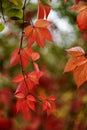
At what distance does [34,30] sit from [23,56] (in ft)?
0.41

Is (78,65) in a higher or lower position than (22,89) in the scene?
higher

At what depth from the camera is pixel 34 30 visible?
3.40ft

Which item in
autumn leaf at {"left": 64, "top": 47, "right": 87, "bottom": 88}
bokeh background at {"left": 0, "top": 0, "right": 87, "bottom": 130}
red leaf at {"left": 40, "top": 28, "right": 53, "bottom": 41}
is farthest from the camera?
bokeh background at {"left": 0, "top": 0, "right": 87, "bottom": 130}

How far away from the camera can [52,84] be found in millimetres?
4145

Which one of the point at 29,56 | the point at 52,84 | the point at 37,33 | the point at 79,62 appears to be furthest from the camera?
the point at 52,84

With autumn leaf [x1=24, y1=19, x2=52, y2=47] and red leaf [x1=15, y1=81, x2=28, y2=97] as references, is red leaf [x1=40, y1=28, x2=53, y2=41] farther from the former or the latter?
red leaf [x1=15, y1=81, x2=28, y2=97]

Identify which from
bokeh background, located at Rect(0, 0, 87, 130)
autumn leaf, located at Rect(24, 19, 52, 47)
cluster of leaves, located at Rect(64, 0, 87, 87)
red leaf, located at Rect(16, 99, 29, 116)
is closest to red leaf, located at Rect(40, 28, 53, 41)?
autumn leaf, located at Rect(24, 19, 52, 47)

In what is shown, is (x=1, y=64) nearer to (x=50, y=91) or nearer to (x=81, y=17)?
(x=50, y=91)

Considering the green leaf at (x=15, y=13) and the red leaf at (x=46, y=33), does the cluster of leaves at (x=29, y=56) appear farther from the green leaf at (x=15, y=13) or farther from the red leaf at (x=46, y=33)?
the green leaf at (x=15, y=13)


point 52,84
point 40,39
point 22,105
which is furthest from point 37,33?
point 52,84

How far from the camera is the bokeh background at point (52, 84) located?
3232 millimetres

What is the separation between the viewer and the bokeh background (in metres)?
3.23

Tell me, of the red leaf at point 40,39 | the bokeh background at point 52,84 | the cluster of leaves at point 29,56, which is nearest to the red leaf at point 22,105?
the cluster of leaves at point 29,56

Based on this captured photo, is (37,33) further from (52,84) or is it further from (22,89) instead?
(52,84)
